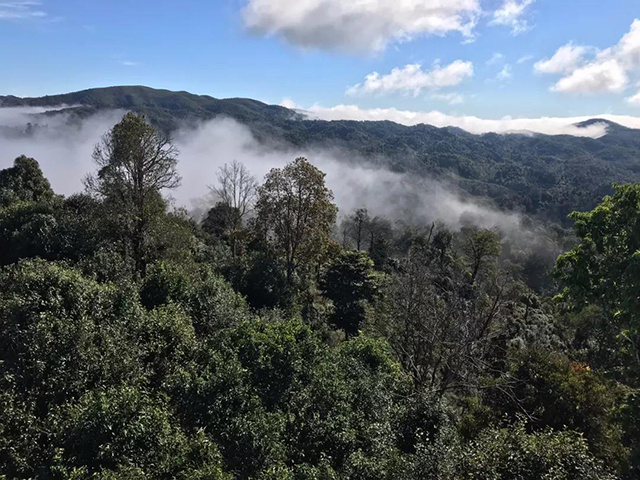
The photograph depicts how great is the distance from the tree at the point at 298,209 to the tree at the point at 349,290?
2.08 metres

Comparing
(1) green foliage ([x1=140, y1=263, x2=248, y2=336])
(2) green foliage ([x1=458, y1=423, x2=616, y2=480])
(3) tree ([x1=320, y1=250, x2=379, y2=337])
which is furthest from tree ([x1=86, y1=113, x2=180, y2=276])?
(2) green foliage ([x1=458, y1=423, x2=616, y2=480])

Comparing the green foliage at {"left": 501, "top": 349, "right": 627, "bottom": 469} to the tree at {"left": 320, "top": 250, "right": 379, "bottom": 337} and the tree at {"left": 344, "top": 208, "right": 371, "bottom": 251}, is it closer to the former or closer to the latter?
the tree at {"left": 320, "top": 250, "right": 379, "bottom": 337}

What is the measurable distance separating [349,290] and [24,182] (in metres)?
26.1

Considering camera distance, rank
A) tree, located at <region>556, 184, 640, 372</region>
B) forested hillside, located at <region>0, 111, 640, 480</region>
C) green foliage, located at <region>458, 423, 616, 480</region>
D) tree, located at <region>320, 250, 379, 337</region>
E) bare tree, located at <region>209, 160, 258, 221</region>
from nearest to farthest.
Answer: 1. green foliage, located at <region>458, 423, 616, 480</region>
2. forested hillside, located at <region>0, 111, 640, 480</region>
3. tree, located at <region>556, 184, 640, 372</region>
4. tree, located at <region>320, 250, 379, 337</region>
5. bare tree, located at <region>209, 160, 258, 221</region>

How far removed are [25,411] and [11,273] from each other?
7.11 metres

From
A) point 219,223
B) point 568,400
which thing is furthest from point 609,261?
point 219,223

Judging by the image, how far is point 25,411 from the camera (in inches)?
338

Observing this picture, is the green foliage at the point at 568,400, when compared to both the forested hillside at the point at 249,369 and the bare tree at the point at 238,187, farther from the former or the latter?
the bare tree at the point at 238,187

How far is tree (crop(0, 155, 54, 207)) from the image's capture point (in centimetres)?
3057

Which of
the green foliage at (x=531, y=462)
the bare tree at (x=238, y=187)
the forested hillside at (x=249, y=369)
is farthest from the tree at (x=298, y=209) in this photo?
the green foliage at (x=531, y=462)

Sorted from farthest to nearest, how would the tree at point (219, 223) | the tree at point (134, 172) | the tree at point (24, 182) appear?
the tree at point (219, 223) < the tree at point (24, 182) < the tree at point (134, 172)

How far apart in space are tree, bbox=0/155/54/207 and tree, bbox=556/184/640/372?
32906 millimetres

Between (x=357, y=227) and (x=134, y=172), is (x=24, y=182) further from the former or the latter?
(x=357, y=227)

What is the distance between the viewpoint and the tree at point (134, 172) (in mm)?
20234
